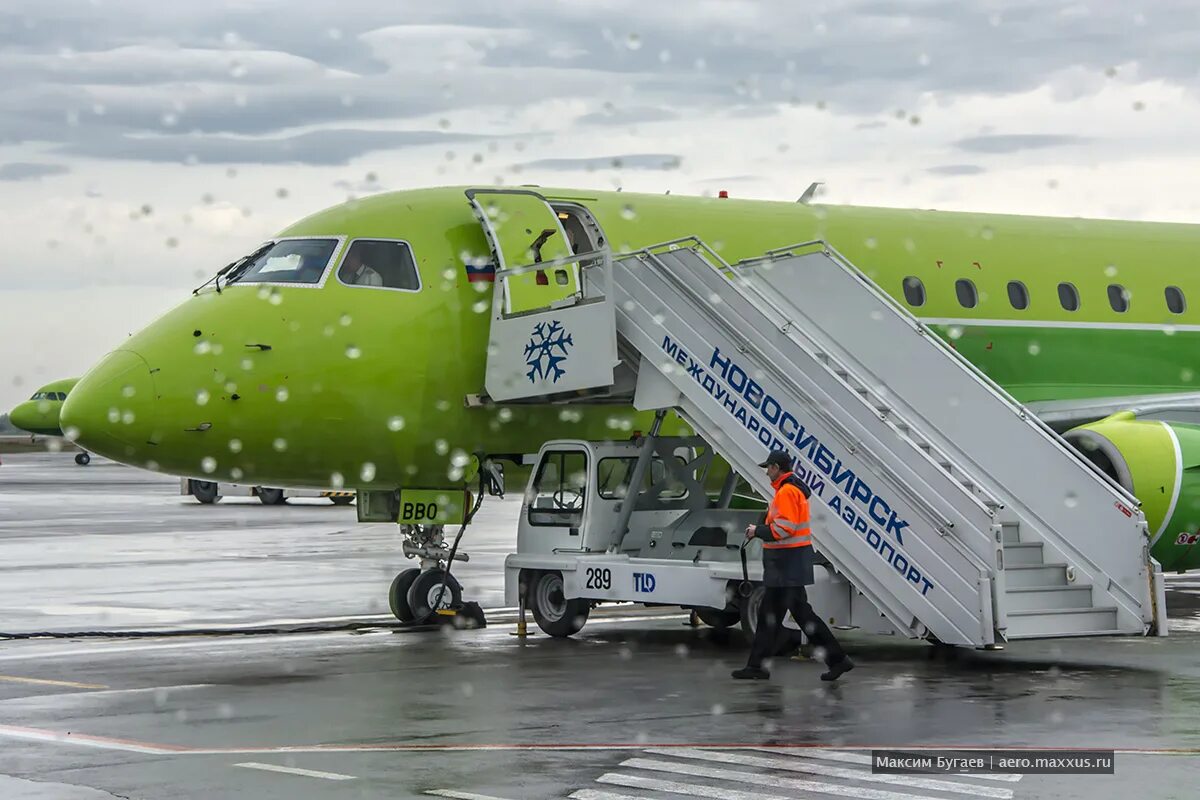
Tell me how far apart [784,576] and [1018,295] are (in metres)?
8.12

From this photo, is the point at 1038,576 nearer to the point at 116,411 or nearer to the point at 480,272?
the point at 480,272

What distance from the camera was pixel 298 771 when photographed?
9.92m

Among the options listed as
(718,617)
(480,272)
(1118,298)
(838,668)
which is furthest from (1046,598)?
(1118,298)

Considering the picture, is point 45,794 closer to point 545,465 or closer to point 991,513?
point 991,513

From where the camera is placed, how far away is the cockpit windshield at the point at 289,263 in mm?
17469

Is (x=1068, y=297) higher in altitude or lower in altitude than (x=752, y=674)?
higher

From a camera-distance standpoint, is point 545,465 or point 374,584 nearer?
point 545,465

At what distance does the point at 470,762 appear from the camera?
10164mm

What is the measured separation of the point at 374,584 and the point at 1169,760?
53.9 feet

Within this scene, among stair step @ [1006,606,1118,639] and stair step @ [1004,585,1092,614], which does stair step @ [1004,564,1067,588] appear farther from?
stair step @ [1006,606,1118,639]

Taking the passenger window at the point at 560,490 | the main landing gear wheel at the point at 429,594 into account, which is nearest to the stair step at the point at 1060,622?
the passenger window at the point at 560,490

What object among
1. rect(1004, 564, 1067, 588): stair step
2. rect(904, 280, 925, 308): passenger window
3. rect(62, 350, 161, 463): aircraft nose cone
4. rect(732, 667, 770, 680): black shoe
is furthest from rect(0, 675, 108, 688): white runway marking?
rect(904, 280, 925, 308): passenger window

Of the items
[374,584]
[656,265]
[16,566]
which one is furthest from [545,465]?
[16,566]

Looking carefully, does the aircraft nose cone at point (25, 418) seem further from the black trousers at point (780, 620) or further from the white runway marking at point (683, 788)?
the white runway marking at point (683, 788)
